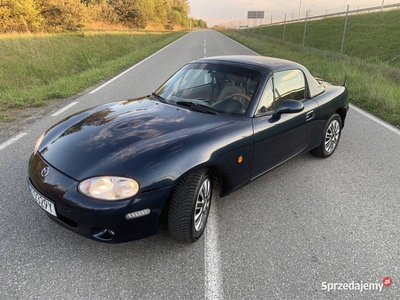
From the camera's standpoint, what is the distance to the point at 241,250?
255 centimetres

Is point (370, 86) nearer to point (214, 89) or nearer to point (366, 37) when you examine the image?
point (214, 89)

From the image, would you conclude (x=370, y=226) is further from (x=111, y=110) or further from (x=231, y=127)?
(x=111, y=110)

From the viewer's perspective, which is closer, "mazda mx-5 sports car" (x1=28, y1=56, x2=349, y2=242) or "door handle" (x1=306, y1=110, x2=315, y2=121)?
"mazda mx-5 sports car" (x1=28, y1=56, x2=349, y2=242)

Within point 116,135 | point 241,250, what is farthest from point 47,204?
point 241,250

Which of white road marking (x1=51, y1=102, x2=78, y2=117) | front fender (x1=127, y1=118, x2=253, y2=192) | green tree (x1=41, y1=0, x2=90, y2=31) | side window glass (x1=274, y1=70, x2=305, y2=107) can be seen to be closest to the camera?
front fender (x1=127, y1=118, x2=253, y2=192)

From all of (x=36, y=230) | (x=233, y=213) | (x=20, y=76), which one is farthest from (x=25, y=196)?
(x=20, y=76)

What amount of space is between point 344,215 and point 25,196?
3.23m

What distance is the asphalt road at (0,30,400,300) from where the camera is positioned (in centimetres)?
214

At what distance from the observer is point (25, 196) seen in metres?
3.14

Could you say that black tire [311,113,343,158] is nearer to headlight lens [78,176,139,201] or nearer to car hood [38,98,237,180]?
car hood [38,98,237,180]

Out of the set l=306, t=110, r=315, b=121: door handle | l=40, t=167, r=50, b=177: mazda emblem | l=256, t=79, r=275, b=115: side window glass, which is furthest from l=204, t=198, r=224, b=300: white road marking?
l=306, t=110, r=315, b=121: door handle

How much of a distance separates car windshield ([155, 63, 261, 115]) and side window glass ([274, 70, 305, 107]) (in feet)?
1.00

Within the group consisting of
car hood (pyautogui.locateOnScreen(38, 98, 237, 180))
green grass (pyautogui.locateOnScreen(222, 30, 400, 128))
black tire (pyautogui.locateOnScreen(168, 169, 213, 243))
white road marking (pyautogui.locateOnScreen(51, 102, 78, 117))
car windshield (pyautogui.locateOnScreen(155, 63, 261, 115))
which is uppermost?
car windshield (pyautogui.locateOnScreen(155, 63, 261, 115))
